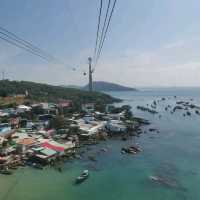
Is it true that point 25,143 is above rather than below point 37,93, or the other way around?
Answer: below

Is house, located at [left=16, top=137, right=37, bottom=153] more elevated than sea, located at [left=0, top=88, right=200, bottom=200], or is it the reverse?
house, located at [left=16, top=137, right=37, bottom=153]

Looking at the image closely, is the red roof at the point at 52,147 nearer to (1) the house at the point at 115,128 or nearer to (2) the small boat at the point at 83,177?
(2) the small boat at the point at 83,177

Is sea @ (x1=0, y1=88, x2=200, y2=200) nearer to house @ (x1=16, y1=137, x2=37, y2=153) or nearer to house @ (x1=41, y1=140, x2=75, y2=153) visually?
house @ (x1=41, y1=140, x2=75, y2=153)

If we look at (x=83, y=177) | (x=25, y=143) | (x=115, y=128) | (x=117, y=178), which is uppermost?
(x=25, y=143)

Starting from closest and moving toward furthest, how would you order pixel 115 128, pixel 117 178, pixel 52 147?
1. pixel 117 178
2. pixel 52 147
3. pixel 115 128

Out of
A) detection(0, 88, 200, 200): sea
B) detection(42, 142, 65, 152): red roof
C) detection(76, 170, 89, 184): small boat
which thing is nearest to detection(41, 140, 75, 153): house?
detection(42, 142, 65, 152): red roof

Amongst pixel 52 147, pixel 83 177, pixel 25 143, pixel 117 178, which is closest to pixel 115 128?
pixel 52 147

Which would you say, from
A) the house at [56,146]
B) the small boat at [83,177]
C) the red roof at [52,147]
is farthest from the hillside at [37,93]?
the small boat at [83,177]

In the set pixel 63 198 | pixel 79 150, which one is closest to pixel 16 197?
pixel 63 198

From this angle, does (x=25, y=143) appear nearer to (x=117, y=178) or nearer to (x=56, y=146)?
(x=56, y=146)

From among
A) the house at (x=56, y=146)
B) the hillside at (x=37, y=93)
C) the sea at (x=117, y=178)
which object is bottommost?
the sea at (x=117, y=178)

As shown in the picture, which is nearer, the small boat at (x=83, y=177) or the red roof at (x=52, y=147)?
the small boat at (x=83, y=177)

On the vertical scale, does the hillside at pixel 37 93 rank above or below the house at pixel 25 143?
above
